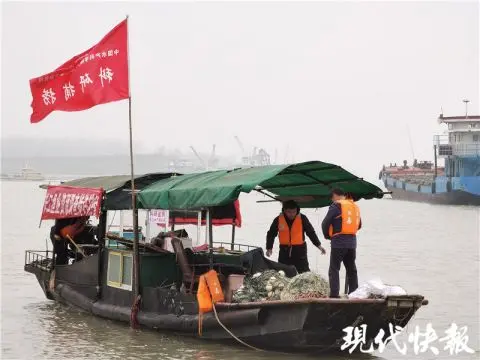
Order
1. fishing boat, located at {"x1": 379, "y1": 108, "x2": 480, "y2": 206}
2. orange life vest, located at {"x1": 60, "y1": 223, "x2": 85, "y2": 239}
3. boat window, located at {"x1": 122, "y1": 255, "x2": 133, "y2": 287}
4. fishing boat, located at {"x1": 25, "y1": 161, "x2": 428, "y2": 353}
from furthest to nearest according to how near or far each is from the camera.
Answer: fishing boat, located at {"x1": 379, "y1": 108, "x2": 480, "y2": 206} → orange life vest, located at {"x1": 60, "y1": 223, "x2": 85, "y2": 239} → boat window, located at {"x1": 122, "y1": 255, "x2": 133, "y2": 287} → fishing boat, located at {"x1": 25, "y1": 161, "x2": 428, "y2": 353}

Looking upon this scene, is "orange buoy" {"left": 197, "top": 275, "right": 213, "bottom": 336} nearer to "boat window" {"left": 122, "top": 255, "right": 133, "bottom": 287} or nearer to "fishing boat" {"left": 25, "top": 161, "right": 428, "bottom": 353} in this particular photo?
"fishing boat" {"left": 25, "top": 161, "right": 428, "bottom": 353}

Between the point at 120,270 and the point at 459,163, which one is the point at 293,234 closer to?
the point at 120,270

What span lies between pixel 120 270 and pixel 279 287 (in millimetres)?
2855

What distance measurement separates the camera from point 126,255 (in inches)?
497

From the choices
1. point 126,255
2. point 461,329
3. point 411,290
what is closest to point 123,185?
point 126,255

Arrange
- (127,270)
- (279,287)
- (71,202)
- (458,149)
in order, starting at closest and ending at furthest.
A: (279,287) → (127,270) → (71,202) → (458,149)

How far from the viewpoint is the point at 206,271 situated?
12594 mm

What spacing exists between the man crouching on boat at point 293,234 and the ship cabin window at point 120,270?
2.08m

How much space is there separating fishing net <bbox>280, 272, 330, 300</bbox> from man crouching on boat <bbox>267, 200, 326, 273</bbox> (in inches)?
71.1

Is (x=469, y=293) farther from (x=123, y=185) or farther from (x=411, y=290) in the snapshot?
(x=123, y=185)

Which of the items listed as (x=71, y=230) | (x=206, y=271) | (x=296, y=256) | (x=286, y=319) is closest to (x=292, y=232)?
(x=296, y=256)

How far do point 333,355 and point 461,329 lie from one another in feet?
14.0

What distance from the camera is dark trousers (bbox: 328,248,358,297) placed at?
34.4ft

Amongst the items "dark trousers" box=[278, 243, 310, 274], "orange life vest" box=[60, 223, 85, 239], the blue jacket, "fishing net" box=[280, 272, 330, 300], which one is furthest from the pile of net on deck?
"orange life vest" box=[60, 223, 85, 239]
